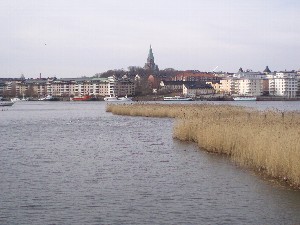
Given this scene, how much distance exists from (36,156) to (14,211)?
31.2ft

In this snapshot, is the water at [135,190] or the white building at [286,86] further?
the white building at [286,86]

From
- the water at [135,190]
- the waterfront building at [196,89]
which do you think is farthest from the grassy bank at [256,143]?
the waterfront building at [196,89]

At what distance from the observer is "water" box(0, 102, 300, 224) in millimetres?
12672

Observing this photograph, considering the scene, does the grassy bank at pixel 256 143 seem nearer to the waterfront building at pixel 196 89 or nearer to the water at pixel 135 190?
the water at pixel 135 190

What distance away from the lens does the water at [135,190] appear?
12.7 m

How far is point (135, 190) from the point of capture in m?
15.4

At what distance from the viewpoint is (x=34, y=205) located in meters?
13.7

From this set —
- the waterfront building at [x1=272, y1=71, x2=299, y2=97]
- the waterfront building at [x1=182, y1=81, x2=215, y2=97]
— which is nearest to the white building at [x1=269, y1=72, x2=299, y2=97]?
the waterfront building at [x1=272, y1=71, x2=299, y2=97]

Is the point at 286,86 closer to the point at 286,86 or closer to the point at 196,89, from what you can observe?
the point at 286,86

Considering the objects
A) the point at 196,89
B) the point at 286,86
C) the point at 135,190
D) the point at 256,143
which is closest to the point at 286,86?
the point at 286,86

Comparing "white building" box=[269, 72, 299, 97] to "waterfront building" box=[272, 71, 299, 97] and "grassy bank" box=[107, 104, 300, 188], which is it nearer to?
"waterfront building" box=[272, 71, 299, 97]

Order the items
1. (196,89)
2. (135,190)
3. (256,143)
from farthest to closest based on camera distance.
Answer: (196,89), (256,143), (135,190)

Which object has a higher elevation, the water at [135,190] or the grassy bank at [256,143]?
the grassy bank at [256,143]

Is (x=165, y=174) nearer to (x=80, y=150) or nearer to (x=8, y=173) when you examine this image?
(x=8, y=173)
